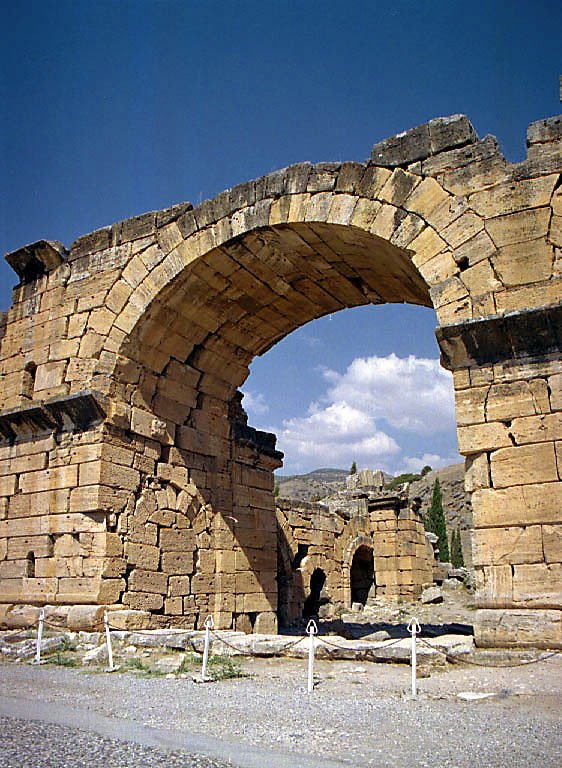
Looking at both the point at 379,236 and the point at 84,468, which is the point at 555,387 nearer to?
the point at 379,236

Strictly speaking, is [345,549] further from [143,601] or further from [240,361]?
[143,601]

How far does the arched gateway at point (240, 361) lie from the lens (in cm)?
704

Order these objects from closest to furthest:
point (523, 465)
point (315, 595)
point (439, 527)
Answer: point (523, 465)
point (315, 595)
point (439, 527)

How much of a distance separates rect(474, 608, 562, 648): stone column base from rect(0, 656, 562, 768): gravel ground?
26 cm

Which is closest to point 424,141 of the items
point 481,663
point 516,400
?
point 516,400

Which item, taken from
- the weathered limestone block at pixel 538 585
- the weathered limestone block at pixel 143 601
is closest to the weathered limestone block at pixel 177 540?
the weathered limestone block at pixel 143 601

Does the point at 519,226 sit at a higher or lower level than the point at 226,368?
higher

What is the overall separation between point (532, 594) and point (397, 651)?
147 centimetres

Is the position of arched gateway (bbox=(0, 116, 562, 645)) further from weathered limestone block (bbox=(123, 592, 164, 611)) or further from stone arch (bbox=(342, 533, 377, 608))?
stone arch (bbox=(342, 533, 377, 608))

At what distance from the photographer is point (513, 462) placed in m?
6.96

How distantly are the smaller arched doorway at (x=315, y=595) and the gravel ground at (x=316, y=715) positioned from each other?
11395 mm

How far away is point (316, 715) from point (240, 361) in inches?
301

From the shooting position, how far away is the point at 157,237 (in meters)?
10.1

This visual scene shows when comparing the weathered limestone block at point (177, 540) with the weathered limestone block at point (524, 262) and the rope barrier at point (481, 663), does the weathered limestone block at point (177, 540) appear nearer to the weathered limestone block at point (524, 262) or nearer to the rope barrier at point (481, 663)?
the rope barrier at point (481, 663)
